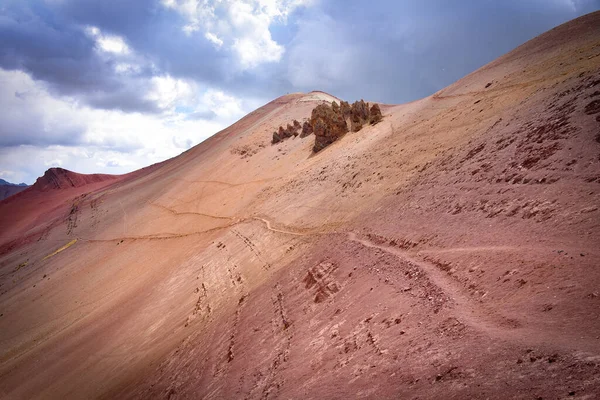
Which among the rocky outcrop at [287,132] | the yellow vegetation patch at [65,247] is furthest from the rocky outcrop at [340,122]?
the yellow vegetation patch at [65,247]

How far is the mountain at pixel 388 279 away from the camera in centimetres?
430

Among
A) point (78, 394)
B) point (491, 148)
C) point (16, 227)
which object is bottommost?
point (78, 394)

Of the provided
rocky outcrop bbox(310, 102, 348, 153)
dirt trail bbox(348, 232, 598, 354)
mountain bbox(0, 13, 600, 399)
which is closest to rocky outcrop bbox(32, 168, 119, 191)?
mountain bbox(0, 13, 600, 399)

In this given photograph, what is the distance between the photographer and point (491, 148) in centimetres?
957

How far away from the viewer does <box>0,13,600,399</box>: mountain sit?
430 centimetres

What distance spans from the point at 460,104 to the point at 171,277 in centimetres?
1572

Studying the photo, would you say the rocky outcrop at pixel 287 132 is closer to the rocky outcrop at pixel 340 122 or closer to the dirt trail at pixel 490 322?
the rocky outcrop at pixel 340 122

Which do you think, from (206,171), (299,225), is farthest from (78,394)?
(206,171)

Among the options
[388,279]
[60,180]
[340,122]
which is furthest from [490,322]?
[60,180]

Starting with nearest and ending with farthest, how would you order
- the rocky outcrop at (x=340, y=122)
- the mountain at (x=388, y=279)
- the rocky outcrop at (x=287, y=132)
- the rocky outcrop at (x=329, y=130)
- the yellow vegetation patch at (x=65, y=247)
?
the mountain at (x=388, y=279), the rocky outcrop at (x=340, y=122), the rocky outcrop at (x=329, y=130), the yellow vegetation patch at (x=65, y=247), the rocky outcrop at (x=287, y=132)

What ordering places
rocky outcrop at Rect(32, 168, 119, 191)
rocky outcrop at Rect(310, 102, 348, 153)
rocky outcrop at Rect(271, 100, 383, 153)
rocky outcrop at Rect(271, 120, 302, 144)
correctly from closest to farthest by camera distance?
rocky outcrop at Rect(271, 100, 383, 153)
rocky outcrop at Rect(310, 102, 348, 153)
rocky outcrop at Rect(271, 120, 302, 144)
rocky outcrop at Rect(32, 168, 119, 191)

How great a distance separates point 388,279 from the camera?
23.3 ft

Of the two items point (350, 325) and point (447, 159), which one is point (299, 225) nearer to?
point (447, 159)

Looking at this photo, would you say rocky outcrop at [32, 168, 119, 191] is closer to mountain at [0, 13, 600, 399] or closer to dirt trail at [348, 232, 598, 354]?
mountain at [0, 13, 600, 399]
